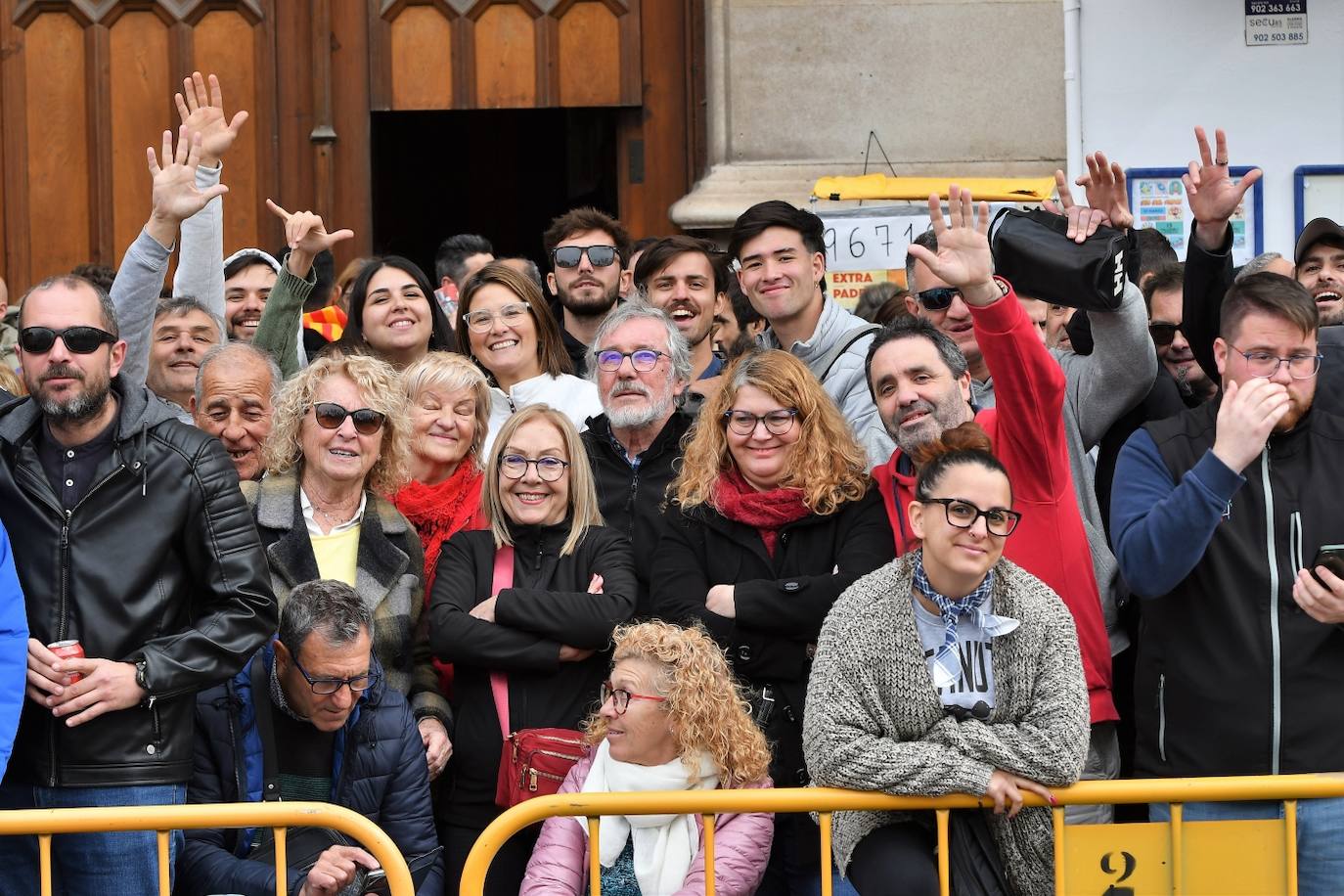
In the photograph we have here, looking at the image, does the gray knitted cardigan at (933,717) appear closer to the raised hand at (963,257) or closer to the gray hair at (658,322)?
the raised hand at (963,257)

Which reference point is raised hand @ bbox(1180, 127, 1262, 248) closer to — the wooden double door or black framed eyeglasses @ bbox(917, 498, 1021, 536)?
black framed eyeglasses @ bbox(917, 498, 1021, 536)

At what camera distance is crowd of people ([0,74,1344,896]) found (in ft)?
13.4

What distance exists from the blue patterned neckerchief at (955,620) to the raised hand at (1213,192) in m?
1.39

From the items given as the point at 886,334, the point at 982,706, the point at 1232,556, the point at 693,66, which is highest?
the point at 693,66

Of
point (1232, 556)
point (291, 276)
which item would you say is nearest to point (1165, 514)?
point (1232, 556)

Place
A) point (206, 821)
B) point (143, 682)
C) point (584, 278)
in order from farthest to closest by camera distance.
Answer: point (584, 278)
point (143, 682)
point (206, 821)

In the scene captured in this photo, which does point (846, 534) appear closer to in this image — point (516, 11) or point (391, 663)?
point (391, 663)

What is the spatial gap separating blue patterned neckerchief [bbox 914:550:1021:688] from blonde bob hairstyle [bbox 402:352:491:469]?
2.03 meters

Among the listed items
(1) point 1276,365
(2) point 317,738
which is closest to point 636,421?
(2) point 317,738

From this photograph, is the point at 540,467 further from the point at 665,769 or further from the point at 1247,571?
the point at 1247,571

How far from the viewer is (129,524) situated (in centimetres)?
429

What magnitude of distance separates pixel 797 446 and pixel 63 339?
198cm

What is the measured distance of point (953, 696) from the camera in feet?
13.3

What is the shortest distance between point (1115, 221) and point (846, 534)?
114 centimetres
